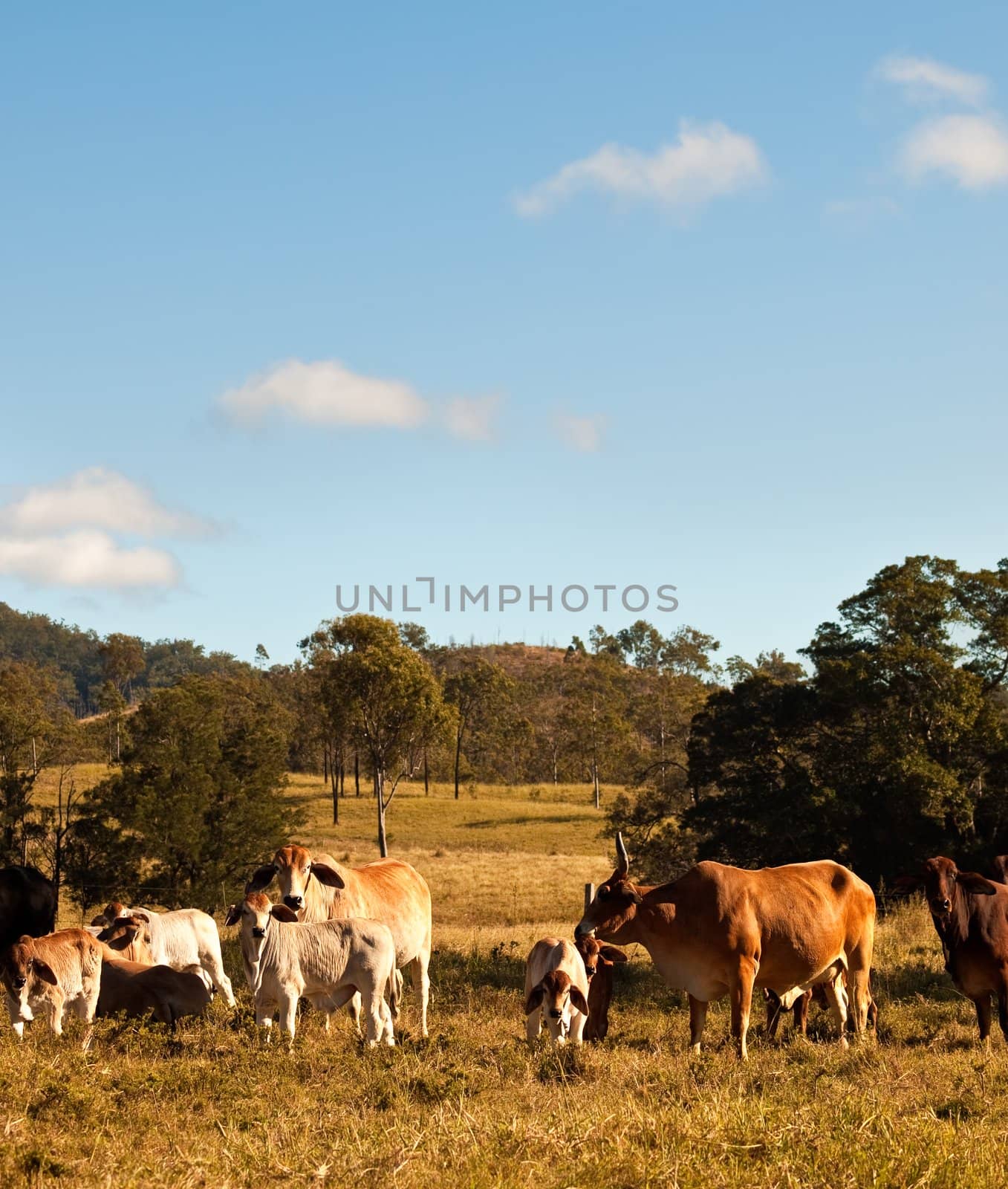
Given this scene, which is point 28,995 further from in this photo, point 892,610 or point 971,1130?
point 892,610

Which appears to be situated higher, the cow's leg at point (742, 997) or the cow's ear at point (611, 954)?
the cow's ear at point (611, 954)

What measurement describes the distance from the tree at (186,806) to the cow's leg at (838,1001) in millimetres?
23575

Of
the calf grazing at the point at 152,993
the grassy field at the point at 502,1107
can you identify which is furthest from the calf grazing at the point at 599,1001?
the calf grazing at the point at 152,993

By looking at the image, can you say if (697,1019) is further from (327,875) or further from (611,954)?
(327,875)

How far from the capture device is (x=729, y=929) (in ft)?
38.0

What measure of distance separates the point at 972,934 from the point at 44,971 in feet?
28.6

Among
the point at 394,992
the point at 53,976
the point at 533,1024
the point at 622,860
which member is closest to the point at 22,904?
the point at 53,976

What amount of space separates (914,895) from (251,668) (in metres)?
111

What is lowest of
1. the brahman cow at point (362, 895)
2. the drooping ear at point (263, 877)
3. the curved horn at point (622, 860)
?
the brahman cow at point (362, 895)

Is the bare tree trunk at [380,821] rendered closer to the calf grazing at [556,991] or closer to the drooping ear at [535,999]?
the calf grazing at [556,991]

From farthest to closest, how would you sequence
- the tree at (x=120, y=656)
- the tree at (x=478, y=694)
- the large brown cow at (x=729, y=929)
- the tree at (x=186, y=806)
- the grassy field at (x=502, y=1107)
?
1. the tree at (x=120, y=656)
2. the tree at (x=478, y=694)
3. the tree at (x=186, y=806)
4. the large brown cow at (x=729, y=929)
5. the grassy field at (x=502, y=1107)

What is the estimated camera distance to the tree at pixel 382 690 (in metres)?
52.3

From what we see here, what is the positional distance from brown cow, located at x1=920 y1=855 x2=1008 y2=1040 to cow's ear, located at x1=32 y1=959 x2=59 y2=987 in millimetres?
8165

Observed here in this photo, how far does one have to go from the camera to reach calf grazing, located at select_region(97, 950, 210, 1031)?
11.6 meters
